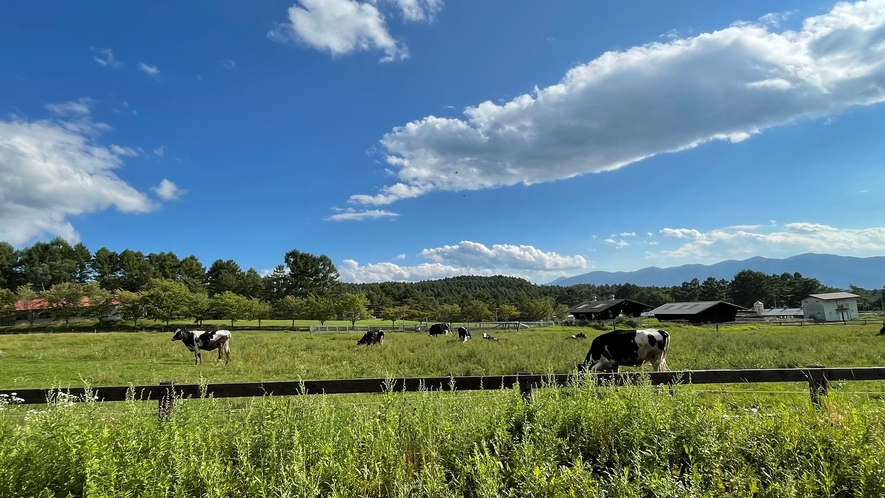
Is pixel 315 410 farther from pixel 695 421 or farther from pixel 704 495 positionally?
pixel 695 421

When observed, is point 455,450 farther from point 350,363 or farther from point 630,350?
point 350,363

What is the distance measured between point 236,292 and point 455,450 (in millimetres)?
107707

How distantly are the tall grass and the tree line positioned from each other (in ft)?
207

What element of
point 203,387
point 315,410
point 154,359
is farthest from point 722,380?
point 154,359

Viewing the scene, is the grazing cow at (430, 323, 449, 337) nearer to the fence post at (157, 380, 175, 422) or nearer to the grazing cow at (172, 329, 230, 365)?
the grazing cow at (172, 329, 230, 365)

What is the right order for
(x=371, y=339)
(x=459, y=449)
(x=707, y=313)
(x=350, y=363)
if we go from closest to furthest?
(x=459, y=449), (x=350, y=363), (x=371, y=339), (x=707, y=313)

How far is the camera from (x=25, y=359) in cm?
1839

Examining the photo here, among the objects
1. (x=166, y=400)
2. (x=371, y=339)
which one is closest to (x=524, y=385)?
(x=166, y=400)

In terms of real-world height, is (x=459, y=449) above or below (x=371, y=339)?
above

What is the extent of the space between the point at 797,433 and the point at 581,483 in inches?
96.1

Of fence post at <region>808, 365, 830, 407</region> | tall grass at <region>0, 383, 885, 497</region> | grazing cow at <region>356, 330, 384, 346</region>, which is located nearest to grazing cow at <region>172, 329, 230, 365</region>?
grazing cow at <region>356, 330, 384, 346</region>

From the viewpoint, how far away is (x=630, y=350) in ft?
40.8

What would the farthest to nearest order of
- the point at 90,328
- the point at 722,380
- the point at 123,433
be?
the point at 90,328 → the point at 722,380 → the point at 123,433

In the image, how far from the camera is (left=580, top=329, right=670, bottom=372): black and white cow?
1231 centimetres
